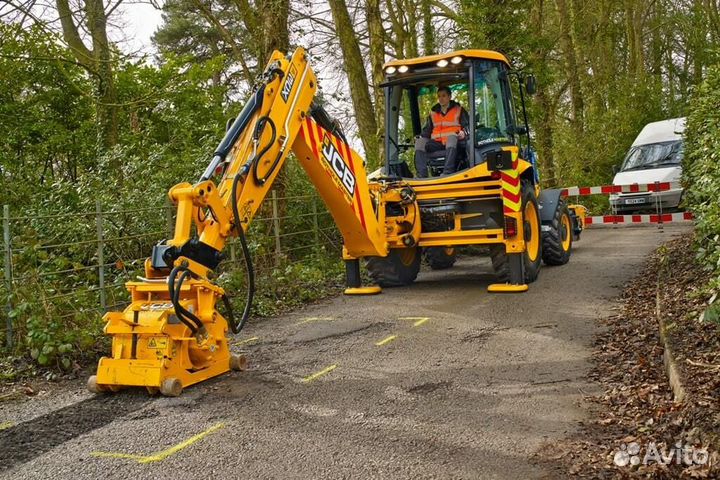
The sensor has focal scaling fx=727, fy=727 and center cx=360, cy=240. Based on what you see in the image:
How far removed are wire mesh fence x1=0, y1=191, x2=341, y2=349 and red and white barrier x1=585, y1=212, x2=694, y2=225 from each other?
7739 mm

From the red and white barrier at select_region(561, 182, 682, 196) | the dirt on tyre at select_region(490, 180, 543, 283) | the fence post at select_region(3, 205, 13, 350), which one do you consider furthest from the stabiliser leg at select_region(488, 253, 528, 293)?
the red and white barrier at select_region(561, 182, 682, 196)

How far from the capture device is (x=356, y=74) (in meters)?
16.3

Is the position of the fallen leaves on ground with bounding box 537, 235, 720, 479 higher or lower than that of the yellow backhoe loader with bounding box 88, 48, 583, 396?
lower

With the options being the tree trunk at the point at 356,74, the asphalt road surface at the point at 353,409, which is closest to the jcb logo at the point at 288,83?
the asphalt road surface at the point at 353,409

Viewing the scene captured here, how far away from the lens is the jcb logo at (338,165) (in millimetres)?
7547

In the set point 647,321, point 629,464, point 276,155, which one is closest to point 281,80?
point 276,155

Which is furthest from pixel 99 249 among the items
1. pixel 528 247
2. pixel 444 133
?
pixel 528 247

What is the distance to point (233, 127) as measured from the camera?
6.30 meters

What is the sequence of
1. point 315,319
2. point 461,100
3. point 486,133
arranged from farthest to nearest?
point 461,100
point 486,133
point 315,319

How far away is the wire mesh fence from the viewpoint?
696cm

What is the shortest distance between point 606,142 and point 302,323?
18091 millimetres

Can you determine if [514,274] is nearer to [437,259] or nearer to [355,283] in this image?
[355,283]

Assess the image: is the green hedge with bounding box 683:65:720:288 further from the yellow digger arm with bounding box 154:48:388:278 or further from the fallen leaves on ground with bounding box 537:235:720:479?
the yellow digger arm with bounding box 154:48:388:278

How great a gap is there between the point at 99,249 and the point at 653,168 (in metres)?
14.7
